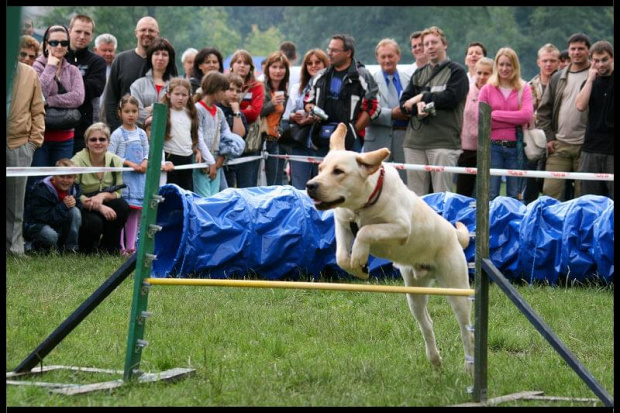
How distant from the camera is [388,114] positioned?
1254 cm

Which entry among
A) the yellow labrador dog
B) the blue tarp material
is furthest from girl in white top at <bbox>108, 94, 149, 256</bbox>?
the yellow labrador dog

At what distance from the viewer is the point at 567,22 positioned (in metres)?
56.4

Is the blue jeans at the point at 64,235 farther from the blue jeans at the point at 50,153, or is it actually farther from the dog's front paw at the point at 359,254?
the dog's front paw at the point at 359,254

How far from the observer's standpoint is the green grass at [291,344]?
5355 mm

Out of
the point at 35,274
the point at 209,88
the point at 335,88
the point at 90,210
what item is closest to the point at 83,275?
the point at 35,274

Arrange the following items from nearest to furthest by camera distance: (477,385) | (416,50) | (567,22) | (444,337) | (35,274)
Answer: (477,385) → (444,337) → (35,274) → (416,50) → (567,22)

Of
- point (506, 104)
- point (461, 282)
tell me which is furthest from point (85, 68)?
point (461, 282)

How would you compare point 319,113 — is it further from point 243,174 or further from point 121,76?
point 121,76

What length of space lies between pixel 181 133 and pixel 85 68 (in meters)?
1.39

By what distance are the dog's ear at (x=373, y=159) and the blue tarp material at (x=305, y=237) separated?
3868 millimetres

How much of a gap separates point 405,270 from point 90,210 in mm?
5124

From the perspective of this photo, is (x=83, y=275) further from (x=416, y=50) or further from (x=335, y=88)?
(x=416, y=50)

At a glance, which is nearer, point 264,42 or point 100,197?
point 100,197

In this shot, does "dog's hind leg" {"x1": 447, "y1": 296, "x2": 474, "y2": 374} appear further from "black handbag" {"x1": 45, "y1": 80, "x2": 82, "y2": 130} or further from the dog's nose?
"black handbag" {"x1": 45, "y1": 80, "x2": 82, "y2": 130}
